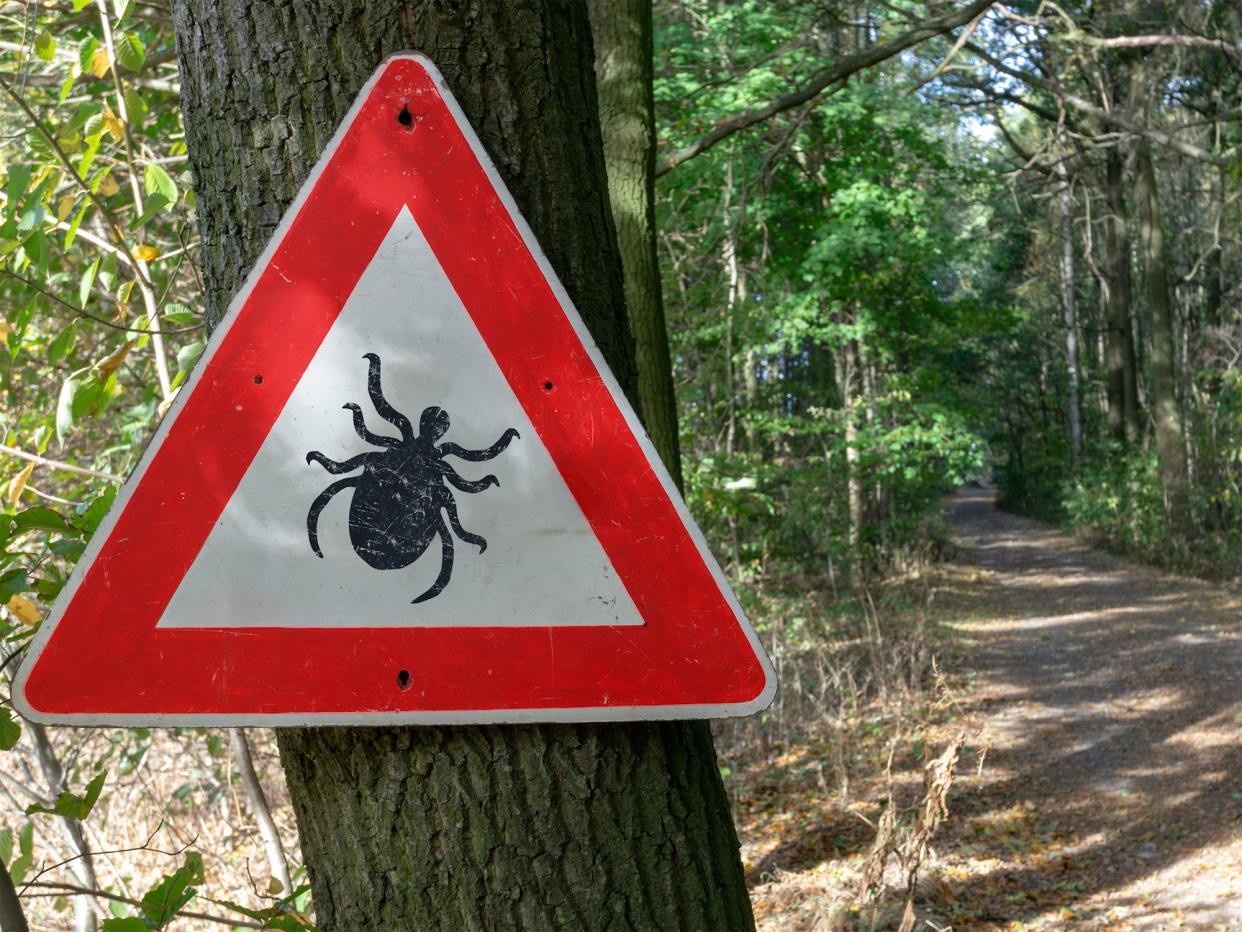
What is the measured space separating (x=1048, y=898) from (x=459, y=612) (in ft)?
19.4

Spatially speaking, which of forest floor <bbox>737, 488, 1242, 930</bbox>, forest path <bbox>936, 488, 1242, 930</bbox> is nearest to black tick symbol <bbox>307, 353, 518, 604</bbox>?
forest floor <bbox>737, 488, 1242, 930</bbox>

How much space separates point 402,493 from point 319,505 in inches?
4.0

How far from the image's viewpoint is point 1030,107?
12.8 meters

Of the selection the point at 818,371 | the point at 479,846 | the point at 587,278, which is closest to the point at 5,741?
the point at 479,846

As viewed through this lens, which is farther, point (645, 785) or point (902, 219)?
point (902, 219)

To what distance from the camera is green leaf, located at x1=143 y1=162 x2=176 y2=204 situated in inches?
102

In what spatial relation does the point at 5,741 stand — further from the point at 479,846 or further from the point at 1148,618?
the point at 1148,618

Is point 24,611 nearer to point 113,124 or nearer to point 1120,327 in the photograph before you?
point 113,124

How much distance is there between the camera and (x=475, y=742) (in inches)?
56.3

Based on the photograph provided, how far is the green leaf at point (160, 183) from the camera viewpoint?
2598mm

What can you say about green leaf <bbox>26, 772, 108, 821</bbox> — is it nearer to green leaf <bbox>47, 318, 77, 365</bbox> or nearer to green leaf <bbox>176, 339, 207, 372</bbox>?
green leaf <bbox>47, 318, 77, 365</bbox>

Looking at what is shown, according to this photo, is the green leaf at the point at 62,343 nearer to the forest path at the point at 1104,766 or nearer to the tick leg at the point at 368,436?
the tick leg at the point at 368,436

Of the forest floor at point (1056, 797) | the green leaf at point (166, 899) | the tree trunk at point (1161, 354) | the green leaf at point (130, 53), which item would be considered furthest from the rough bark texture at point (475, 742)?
the tree trunk at point (1161, 354)

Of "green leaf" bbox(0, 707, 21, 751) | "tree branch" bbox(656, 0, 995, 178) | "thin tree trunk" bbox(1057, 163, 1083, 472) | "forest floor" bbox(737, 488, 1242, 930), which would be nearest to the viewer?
"green leaf" bbox(0, 707, 21, 751)
